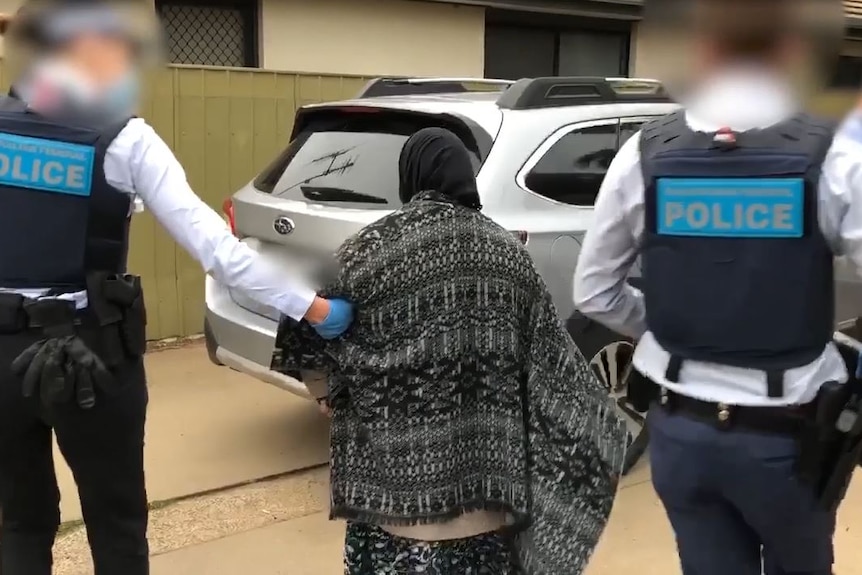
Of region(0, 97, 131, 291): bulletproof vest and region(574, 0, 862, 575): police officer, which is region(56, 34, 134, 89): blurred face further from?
region(574, 0, 862, 575): police officer

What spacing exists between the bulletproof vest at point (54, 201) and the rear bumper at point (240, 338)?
1790 millimetres

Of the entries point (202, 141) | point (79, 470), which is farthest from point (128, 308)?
point (202, 141)

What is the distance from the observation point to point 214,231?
2410mm

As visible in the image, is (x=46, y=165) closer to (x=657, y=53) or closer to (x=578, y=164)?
(x=657, y=53)

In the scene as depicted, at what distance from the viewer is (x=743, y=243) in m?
2.01

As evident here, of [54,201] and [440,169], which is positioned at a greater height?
[440,169]

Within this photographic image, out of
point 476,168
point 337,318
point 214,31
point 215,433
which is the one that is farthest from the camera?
point 214,31

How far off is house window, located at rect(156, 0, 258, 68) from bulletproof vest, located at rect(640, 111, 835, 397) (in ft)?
20.8

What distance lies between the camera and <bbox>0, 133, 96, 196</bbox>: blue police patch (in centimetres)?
237

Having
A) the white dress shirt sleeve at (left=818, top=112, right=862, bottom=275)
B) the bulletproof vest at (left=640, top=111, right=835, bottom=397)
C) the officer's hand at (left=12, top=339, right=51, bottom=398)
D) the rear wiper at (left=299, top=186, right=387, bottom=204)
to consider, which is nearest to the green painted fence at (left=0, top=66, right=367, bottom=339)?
the rear wiper at (left=299, top=186, right=387, bottom=204)

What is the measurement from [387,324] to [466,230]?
276mm

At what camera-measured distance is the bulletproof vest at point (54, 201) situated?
7.81 ft

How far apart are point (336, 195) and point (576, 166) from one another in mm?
1095

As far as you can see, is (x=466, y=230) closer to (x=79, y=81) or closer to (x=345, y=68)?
(x=79, y=81)
